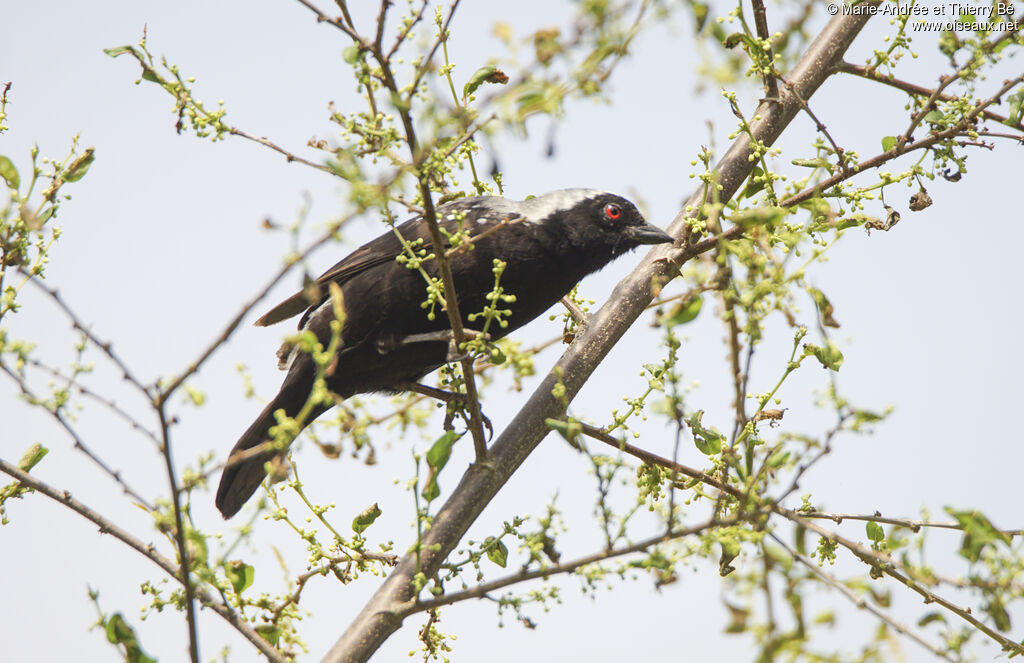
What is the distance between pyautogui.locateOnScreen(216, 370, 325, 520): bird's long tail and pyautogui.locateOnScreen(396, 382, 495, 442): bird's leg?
0.45m

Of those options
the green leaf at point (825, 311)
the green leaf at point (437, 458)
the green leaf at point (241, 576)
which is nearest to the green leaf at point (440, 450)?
the green leaf at point (437, 458)

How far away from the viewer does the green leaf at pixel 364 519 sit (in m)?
2.86

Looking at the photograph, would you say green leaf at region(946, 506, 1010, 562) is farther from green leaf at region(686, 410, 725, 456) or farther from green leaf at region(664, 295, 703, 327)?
green leaf at region(686, 410, 725, 456)

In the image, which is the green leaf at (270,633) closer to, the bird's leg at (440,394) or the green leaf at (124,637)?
the green leaf at (124,637)

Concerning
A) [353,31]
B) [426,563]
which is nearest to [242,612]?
[426,563]

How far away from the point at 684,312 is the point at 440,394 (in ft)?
8.80

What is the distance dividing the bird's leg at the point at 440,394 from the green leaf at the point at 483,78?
56.7 inches

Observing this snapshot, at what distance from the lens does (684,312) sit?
1778mm

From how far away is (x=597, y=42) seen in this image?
1528 mm

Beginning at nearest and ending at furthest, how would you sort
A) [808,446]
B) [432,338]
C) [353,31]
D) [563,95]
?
[563,95], [808,446], [353,31], [432,338]

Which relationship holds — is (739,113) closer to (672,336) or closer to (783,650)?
(672,336)

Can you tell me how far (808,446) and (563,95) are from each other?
2.88 ft

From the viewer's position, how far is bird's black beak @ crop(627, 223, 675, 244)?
465 centimetres

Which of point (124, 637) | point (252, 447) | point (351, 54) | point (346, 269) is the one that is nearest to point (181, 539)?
point (124, 637)
